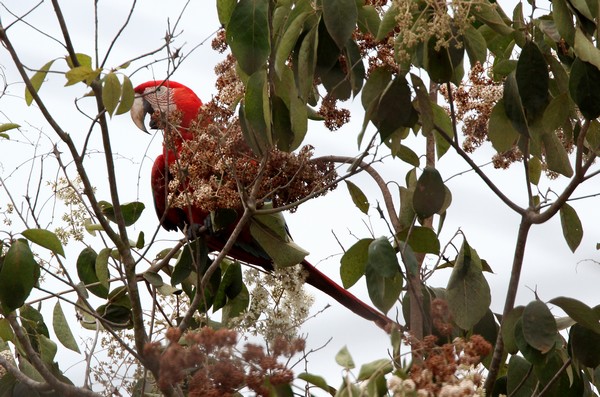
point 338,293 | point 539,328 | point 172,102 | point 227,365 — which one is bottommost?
point 227,365

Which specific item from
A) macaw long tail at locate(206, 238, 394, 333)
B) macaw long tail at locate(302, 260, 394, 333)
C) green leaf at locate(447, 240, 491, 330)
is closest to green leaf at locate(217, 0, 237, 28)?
green leaf at locate(447, 240, 491, 330)

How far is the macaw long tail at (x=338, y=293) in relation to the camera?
2.20 metres

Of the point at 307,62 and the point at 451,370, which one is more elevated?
the point at 307,62

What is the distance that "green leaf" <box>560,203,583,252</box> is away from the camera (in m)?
1.50

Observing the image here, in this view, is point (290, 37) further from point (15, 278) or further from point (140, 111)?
point (140, 111)

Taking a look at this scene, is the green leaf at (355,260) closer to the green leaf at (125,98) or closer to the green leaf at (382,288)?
the green leaf at (382,288)

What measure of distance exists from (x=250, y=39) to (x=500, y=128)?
429 mm

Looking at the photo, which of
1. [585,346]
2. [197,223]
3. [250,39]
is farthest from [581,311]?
[197,223]

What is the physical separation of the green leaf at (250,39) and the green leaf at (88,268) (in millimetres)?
756

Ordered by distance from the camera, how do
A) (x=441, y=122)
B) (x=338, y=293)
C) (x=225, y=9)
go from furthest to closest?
(x=338, y=293) → (x=441, y=122) → (x=225, y=9)

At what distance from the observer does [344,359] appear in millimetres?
945

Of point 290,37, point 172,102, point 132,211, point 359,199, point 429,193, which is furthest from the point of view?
point 172,102

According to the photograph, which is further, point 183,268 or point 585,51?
point 183,268

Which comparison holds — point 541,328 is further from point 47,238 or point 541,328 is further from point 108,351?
point 108,351
